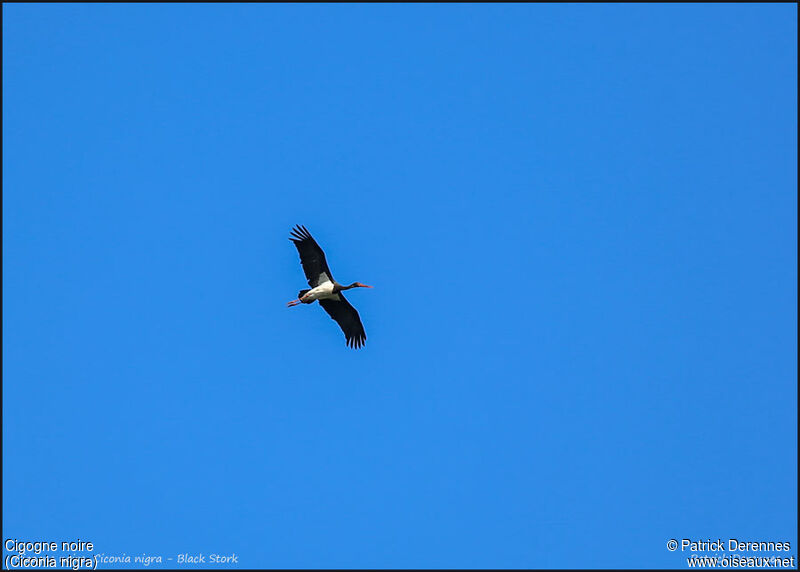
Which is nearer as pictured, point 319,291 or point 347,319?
point 319,291

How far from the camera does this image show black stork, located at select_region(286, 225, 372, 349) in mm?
27438

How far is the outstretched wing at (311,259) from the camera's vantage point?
27281 mm

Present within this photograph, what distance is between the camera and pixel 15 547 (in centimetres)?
2739

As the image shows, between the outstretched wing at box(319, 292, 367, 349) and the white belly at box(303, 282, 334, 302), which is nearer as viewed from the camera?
the white belly at box(303, 282, 334, 302)

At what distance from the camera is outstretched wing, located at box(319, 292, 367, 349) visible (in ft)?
95.9

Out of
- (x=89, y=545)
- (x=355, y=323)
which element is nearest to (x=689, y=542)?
(x=355, y=323)

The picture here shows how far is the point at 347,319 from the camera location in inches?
1161

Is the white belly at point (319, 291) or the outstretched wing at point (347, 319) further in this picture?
the outstretched wing at point (347, 319)

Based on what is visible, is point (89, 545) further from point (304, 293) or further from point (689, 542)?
point (689, 542)

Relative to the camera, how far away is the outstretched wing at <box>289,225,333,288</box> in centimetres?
2728

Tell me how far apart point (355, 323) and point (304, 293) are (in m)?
2.09

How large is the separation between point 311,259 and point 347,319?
263 cm

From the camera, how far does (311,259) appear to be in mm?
27656

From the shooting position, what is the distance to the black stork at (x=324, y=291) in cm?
2744
